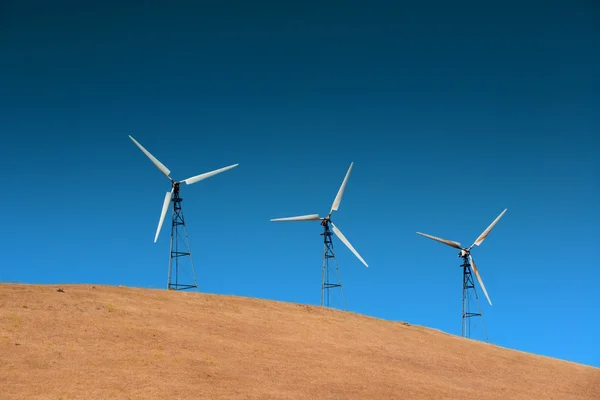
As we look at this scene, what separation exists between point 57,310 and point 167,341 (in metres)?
5.97

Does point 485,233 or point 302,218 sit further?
point 485,233

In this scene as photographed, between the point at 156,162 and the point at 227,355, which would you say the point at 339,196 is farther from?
the point at 227,355

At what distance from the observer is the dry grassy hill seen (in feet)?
78.8

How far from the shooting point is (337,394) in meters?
26.7

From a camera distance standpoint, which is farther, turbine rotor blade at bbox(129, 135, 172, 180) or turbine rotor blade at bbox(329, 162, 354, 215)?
turbine rotor blade at bbox(329, 162, 354, 215)

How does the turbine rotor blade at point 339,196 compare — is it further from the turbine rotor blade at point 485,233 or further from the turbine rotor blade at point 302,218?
the turbine rotor blade at point 485,233

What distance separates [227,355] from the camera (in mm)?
29656

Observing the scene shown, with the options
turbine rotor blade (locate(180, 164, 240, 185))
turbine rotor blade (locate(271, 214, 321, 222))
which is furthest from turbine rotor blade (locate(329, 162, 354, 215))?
turbine rotor blade (locate(180, 164, 240, 185))

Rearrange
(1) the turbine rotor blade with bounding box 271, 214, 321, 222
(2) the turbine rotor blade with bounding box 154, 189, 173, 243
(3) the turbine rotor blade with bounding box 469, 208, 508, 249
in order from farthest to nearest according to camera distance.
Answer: (3) the turbine rotor blade with bounding box 469, 208, 508, 249, (1) the turbine rotor blade with bounding box 271, 214, 321, 222, (2) the turbine rotor blade with bounding box 154, 189, 173, 243

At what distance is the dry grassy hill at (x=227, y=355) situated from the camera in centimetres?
2402

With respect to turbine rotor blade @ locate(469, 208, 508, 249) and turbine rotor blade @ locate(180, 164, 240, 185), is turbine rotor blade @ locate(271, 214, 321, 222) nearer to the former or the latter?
turbine rotor blade @ locate(180, 164, 240, 185)

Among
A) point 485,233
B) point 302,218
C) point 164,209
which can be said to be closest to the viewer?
point 164,209

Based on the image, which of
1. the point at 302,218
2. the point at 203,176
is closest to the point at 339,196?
the point at 302,218

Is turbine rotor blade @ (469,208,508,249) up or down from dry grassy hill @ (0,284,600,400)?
up
